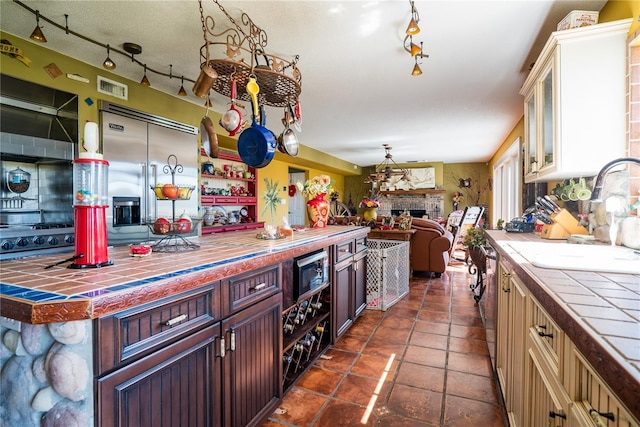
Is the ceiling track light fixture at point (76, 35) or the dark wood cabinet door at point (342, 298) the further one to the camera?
the dark wood cabinet door at point (342, 298)

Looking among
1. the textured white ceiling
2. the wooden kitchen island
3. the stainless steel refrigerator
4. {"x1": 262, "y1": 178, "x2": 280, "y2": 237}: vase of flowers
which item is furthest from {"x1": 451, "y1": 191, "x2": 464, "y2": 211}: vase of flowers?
the wooden kitchen island

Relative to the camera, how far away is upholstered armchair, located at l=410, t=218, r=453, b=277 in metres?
4.81

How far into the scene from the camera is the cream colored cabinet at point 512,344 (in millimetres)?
1277

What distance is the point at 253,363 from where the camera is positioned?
153 cm

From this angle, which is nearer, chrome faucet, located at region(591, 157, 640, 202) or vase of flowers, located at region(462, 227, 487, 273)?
chrome faucet, located at region(591, 157, 640, 202)

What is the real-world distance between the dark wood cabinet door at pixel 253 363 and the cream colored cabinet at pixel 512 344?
113 centimetres

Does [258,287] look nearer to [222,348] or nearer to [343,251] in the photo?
[222,348]

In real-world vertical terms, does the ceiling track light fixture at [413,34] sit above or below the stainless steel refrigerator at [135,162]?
above

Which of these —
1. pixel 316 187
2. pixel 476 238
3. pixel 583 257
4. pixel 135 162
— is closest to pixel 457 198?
pixel 476 238

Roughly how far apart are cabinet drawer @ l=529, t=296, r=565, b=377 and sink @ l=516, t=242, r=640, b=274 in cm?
21

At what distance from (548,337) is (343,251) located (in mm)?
1797

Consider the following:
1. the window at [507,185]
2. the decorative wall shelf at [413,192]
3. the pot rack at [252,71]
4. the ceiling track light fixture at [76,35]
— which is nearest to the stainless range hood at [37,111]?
the ceiling track light fixture at [76,35]

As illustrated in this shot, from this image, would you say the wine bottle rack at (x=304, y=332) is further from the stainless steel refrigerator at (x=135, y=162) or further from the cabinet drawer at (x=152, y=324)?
the stainless steel refrigerator at (x=135, y=162)

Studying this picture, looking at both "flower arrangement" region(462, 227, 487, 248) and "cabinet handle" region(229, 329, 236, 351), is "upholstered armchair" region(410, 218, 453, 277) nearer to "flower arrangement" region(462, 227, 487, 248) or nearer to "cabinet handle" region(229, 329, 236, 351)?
"flower arrangement" region(462, 227, 487, 248)
